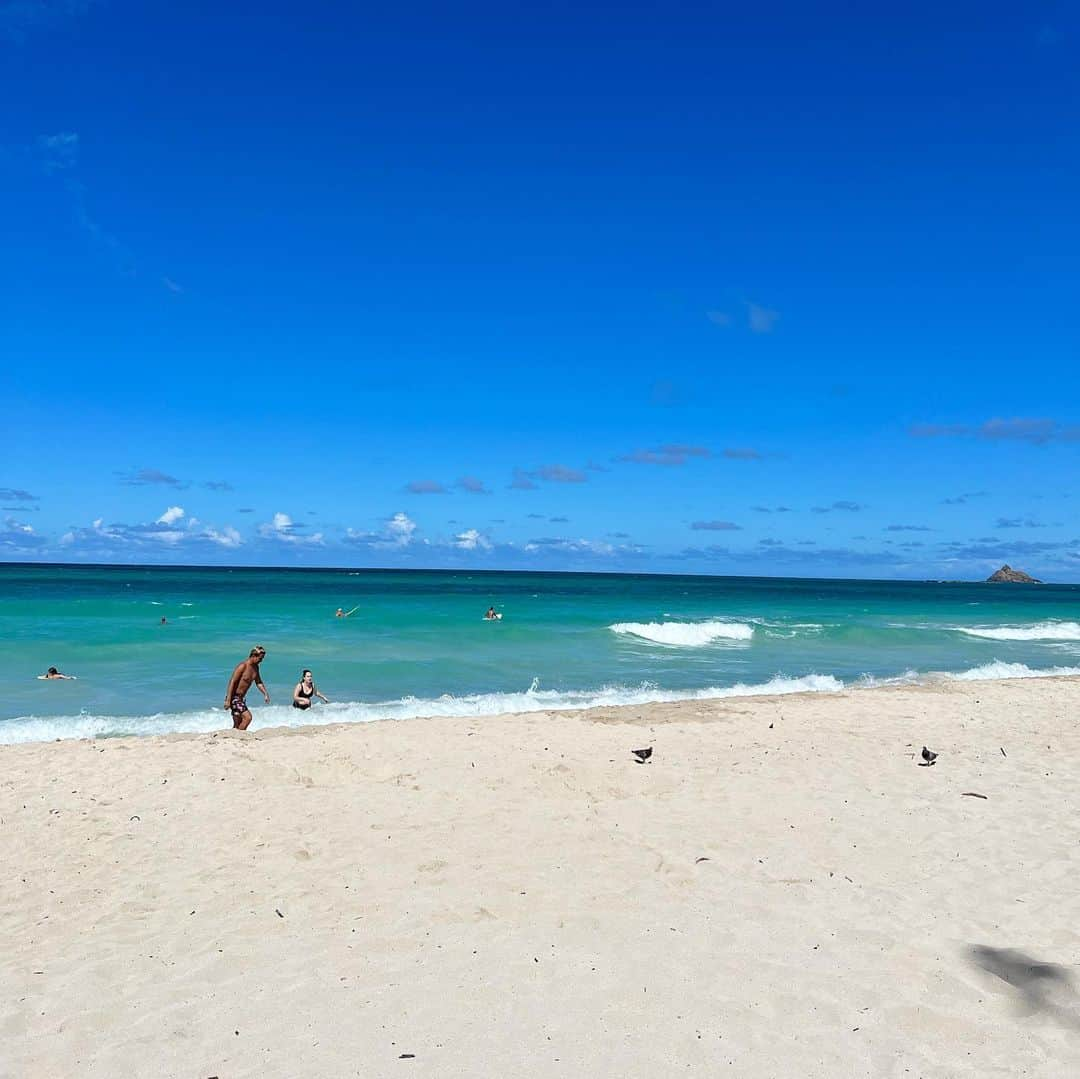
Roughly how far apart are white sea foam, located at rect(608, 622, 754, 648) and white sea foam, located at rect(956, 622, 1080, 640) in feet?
33.1

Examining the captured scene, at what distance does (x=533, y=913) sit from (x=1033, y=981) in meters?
3.16

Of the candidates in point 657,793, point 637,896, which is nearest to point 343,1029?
point 637,896

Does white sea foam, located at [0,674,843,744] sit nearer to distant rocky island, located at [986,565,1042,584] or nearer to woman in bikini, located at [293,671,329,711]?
woman in bikini, located at [293,671,329,711]

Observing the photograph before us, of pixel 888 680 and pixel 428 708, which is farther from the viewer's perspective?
pixel 888 680

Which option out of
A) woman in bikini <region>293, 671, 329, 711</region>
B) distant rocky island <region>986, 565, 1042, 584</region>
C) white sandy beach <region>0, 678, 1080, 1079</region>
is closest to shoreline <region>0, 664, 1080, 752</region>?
woman in bikini <region>293, 671, 329, 711</region>

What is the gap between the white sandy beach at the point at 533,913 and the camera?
13.9 ft

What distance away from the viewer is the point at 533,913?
5754 mm

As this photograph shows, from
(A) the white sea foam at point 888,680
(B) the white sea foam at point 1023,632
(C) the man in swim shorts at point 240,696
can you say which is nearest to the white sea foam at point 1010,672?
(A) the white sea foam at point 888,680

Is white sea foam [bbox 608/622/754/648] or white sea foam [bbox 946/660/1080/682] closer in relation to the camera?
white sea foam [bbox 946/660/1080/682]

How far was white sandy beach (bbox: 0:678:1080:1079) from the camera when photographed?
4.23 metres

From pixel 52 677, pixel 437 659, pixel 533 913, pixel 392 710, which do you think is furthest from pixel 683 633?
pixel 533 913

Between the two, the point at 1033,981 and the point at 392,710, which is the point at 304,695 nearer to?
the point at 392,710

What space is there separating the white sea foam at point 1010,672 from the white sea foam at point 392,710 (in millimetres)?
4484

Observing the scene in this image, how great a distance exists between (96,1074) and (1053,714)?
48.0 ft
